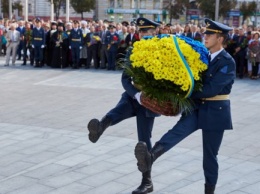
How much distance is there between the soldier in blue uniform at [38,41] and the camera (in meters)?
18.6

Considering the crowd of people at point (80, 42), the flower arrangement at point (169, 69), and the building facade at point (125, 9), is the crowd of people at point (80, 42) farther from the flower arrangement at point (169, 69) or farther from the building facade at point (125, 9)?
the building facade at point (125, 9)

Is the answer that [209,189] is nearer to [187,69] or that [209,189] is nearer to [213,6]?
[187,69]

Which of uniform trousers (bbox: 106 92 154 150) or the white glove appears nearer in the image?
the white glove

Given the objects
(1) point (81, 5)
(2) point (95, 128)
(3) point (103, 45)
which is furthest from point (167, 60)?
(1) point (81, 5)

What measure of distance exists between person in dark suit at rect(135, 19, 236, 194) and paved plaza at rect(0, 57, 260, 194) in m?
0.71

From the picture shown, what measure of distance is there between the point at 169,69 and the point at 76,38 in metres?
13.8

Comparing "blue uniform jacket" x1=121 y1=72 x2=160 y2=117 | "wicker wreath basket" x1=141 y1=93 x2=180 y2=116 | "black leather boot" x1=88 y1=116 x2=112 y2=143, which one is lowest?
"black leather boot" x1=88 y1=116 x2=112 y2=143

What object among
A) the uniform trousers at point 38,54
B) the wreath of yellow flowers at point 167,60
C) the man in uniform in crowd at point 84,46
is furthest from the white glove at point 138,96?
the uniform trousers at point 38,54

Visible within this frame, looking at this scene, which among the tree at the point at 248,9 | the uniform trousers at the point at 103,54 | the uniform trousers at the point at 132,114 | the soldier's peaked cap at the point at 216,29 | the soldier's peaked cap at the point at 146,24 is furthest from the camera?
the tree at the point at 248,9

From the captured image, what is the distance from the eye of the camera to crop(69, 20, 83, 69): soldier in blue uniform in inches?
715

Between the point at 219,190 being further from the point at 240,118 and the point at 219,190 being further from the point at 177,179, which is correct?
the point at 240,118

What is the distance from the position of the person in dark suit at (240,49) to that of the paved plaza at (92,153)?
4074 millimetres

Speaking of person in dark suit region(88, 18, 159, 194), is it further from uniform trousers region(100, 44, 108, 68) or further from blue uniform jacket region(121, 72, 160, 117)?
uniform trousers region(100, 44, 108, 68)

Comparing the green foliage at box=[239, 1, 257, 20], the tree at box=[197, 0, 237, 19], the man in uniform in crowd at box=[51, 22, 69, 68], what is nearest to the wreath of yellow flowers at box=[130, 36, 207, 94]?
the man in uniform in crowd at box=[51, 22, 69, 68]
